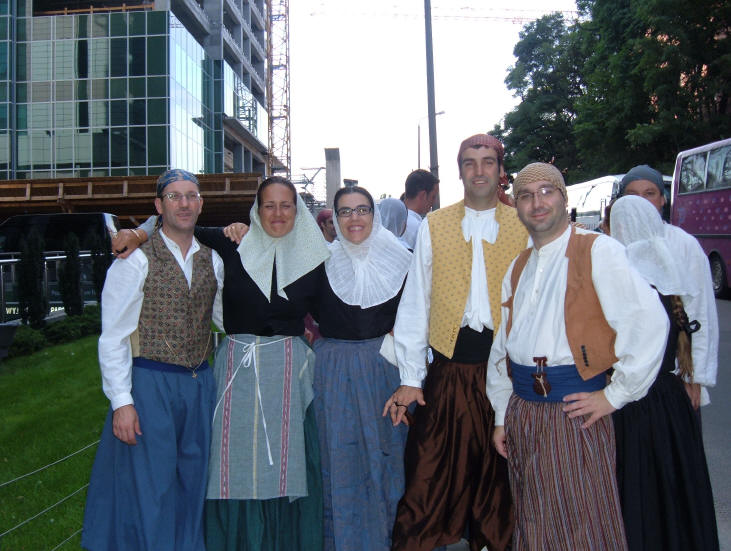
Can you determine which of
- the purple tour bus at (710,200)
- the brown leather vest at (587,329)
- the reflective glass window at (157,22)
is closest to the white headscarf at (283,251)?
the brown leather vest at (587,329)

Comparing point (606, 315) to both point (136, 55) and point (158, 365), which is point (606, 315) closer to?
point (158, 365)

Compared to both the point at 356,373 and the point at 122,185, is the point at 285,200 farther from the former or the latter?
the point at 122,185

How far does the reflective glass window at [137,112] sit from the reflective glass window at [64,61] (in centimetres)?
258

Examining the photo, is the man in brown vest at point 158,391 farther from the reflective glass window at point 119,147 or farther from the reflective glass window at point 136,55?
the reflective glass window at point 136,55

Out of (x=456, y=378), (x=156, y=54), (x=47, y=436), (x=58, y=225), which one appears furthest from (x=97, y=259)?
(x=156, y=54)

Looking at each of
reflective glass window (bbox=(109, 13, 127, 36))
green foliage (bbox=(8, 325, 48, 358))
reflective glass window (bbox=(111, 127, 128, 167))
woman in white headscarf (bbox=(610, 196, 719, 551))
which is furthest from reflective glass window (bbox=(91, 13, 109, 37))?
woman in white headscarf (bbox=(610, 196, 719, 551))

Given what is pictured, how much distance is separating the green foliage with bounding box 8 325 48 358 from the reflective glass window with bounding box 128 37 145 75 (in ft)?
65.7

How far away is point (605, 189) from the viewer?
20.9 meters

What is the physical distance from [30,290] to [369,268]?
25.2 feet

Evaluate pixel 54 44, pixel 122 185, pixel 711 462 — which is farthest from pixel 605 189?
pixel 54 44

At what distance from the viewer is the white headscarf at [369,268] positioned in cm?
334

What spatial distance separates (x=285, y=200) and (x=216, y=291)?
583 mm

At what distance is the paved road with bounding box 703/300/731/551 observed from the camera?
142 inches

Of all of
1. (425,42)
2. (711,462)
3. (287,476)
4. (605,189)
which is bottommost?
(711,462)
